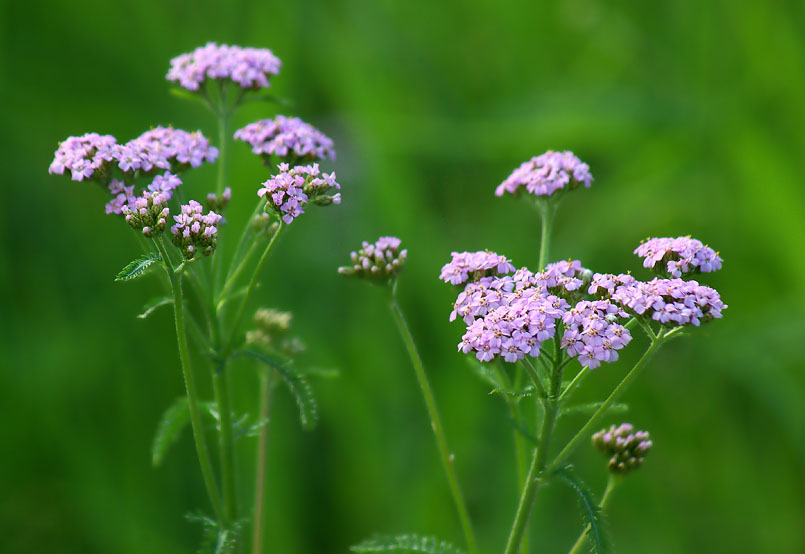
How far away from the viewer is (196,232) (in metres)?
3.19

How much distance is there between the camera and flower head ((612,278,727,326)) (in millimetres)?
3055

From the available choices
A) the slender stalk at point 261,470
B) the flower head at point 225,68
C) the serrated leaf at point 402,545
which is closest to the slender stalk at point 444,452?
the serrated leaf at point 402,545

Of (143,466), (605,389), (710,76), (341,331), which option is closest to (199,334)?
(143,466)

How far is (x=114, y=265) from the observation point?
23.5 ft

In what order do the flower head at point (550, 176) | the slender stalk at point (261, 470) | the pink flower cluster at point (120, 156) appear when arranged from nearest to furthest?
the pink flower cluster at point (120, 156), the slender stalk at point (261, 470), the flower head at point (550, 176)

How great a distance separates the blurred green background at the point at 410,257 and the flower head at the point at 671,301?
352 cm

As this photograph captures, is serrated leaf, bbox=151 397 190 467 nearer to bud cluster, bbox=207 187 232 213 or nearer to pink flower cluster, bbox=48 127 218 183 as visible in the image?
bud cluster, bbox=207 187 232 213

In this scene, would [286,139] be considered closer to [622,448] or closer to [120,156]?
[120,156]

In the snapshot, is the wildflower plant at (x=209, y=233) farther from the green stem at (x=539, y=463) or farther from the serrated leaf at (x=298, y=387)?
the green stem at (x=539, y=463)

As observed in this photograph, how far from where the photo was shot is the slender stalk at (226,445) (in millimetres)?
3557

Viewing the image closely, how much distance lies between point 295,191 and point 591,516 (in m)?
1.72

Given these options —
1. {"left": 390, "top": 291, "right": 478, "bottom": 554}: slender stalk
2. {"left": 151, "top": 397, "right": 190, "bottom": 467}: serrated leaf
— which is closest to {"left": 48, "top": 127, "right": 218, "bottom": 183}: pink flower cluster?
{"left": 151, "top": 397, "right": 190, "bottom": 467}: serrated leaf

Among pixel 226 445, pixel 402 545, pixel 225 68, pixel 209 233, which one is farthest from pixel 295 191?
pixel 402 545

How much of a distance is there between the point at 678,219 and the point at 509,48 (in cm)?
257
